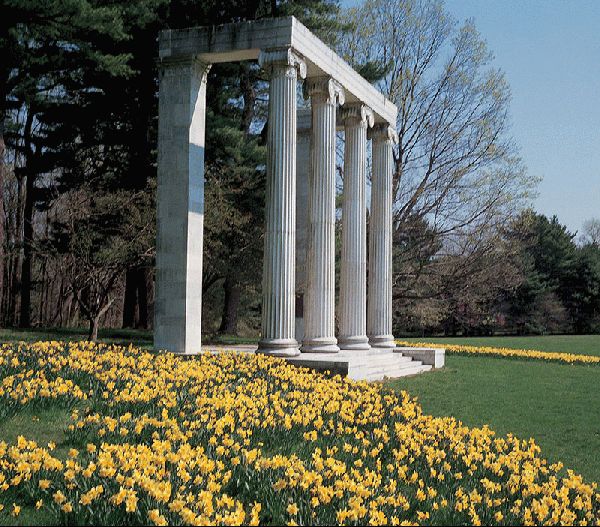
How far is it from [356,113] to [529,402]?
12176mm

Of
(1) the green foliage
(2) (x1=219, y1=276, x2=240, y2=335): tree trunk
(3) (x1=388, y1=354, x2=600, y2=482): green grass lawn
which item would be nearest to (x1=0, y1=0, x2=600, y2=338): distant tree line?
(2) (x1=219, y1=276, x2=240, y2=335): tree trunk

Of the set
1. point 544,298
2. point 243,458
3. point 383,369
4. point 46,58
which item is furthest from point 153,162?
point 544,298

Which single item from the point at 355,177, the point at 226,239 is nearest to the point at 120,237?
the point at 226,239

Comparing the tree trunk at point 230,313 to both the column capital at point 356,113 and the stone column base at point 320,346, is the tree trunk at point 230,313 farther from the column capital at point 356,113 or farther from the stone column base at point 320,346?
the stone column base at point 320,346

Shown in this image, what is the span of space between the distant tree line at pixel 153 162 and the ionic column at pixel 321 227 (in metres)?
7.81

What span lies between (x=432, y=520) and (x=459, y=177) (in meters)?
36.7

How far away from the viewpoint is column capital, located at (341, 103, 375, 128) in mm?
26281

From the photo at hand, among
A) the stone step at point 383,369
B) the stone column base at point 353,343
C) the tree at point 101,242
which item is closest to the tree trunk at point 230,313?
the tree at point 101,242

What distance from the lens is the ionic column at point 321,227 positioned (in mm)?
23172

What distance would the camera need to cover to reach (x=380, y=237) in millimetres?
28953

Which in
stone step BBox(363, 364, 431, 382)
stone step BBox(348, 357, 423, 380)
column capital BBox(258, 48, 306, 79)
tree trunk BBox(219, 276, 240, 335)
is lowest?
stone step BBox(363, 364, 431, 382)

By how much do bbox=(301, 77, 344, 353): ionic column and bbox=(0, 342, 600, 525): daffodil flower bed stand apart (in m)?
7.84

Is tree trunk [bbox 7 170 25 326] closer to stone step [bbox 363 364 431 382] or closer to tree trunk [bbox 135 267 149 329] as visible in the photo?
tree trunk [bbox 135 267 149 329]

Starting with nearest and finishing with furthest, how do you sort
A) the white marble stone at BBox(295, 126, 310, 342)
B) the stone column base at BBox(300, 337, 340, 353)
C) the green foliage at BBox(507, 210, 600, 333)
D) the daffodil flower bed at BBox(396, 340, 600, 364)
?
the stone column base at BBox(300, 337, 340, 353)
the white marble stone at BBox(295, 126, 310, 342)
the daffodil flower bed at BBox(396, 340, 600, 364)
the green foliage at BBox(507, 210, 600, 333)
